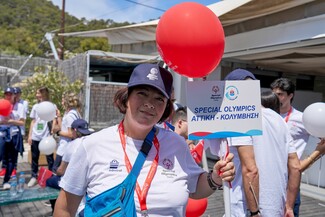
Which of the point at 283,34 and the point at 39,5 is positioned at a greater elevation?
the point at 39,5

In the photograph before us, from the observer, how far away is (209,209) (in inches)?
207

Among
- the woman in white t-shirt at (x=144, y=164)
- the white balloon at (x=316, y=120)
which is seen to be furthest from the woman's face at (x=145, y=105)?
the white balloon at (x=316, y=120)

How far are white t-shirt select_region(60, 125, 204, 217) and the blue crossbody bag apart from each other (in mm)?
28

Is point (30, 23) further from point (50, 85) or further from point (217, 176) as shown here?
point (217, 176)

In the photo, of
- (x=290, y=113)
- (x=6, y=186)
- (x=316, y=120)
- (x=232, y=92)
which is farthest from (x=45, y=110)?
(x=232, y=92)

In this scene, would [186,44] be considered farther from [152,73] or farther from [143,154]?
[143,154]

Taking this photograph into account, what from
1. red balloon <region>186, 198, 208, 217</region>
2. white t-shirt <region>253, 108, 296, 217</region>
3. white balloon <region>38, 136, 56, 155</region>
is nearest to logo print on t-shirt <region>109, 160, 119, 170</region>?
white t-shirt <region>253, 108, 296, 217</region>

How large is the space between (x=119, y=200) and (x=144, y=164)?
0.69ft

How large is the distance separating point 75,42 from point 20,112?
44688 millimetres

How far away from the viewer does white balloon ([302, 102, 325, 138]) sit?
9.07ft

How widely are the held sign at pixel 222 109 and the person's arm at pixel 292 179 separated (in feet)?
2.67

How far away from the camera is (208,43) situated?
1.63 meters

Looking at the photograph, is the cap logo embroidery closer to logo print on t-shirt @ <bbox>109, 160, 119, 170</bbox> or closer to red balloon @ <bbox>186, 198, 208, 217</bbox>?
logo print on t-shirt @ <bbox>109, 160, 119, 170</bbox>

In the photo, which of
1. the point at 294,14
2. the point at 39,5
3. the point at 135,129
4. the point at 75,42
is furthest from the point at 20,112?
the point at 39,5
